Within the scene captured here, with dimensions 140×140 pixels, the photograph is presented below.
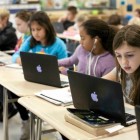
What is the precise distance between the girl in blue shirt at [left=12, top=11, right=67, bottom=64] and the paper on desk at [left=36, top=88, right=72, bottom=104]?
85cm

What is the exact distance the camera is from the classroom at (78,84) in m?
1.45

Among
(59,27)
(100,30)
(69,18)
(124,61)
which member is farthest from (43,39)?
(69,18)

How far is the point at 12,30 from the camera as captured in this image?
4.41 metres

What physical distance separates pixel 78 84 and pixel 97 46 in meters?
0.76

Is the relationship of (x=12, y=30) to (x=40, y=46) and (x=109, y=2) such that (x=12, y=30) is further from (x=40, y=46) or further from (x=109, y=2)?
(x=109, y=2)

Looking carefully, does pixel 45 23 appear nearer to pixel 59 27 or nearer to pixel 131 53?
pixel 131 53

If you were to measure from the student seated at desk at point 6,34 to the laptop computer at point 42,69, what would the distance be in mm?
2005

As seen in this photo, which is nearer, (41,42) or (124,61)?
(124,61)

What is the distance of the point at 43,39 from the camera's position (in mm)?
2938

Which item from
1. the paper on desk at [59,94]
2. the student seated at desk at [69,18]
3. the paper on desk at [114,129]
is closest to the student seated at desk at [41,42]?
the paper on desk at [59,94]

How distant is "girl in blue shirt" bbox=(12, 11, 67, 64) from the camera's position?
9.30 feet

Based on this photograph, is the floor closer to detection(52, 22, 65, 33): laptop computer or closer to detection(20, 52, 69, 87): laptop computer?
detection(20, 52, 69, 87): laptop computer

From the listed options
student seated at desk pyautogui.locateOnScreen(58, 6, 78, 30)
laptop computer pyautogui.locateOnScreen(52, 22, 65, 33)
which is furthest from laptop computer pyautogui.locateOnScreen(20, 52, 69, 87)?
student seated at desk pyautogui.locateOnScreen(58, 6, 78, 30)

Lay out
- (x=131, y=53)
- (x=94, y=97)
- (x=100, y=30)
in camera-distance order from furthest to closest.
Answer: (x=100, y=30), (x=131, y=53), (x=94, y=97)
